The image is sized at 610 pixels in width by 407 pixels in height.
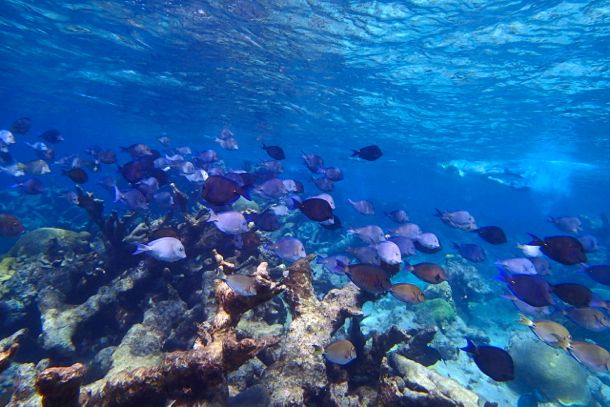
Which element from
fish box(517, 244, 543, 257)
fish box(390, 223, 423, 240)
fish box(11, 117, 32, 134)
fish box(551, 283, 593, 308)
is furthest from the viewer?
fish box(11, 117, 32, 134)

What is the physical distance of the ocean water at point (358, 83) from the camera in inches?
519

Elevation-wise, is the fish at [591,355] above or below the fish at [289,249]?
above

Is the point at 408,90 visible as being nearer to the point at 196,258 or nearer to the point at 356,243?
the point at 356,243

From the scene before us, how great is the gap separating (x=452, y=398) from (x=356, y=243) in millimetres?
14064

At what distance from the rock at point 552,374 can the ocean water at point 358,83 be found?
139mm

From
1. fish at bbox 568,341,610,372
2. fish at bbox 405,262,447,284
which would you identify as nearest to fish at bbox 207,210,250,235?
fish at bbox 405,262,447,284

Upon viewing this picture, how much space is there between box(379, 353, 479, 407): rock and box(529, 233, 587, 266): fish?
2.26m

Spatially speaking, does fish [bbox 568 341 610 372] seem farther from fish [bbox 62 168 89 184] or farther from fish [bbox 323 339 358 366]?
fish [bbox 62 168 89 184]

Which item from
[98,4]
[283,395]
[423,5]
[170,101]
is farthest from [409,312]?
[170,101]

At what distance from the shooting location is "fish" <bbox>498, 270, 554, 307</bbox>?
487cm

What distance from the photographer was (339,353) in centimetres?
439

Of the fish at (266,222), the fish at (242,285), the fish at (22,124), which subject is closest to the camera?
the fish at (242,285)

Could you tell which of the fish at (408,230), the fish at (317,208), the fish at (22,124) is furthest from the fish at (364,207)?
the fish at (22,124)

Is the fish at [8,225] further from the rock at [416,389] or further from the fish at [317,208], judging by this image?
the rock at [416,389]
